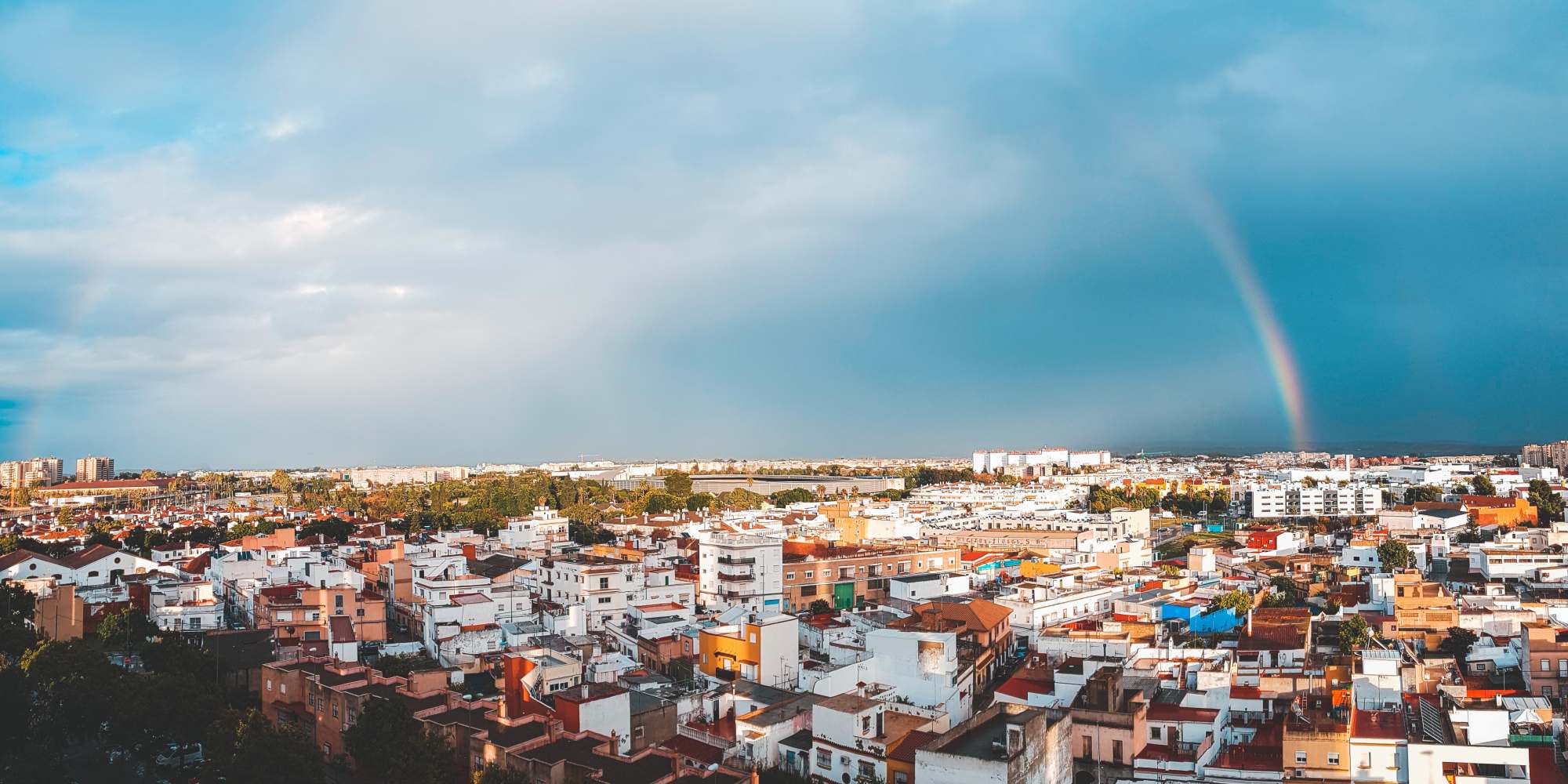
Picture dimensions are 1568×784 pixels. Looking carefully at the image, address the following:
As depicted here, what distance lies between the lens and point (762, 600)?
73.1 ft

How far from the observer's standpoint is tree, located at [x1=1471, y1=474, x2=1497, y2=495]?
1677 inches

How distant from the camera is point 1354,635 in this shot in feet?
52.3

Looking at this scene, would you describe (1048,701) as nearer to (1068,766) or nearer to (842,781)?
(1068,766)

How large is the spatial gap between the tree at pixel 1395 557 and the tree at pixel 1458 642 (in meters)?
8.62

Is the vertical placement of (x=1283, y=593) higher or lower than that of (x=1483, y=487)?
lower

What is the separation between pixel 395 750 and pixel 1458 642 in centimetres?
1534

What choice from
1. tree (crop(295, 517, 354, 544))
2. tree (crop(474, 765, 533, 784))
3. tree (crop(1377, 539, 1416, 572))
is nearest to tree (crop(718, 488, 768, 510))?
tree (crop(295, 517, 354, 544))

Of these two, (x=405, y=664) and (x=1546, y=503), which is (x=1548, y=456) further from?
(x=405, y=664)

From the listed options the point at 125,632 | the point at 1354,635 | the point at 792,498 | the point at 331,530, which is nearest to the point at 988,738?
the point at 1354,635

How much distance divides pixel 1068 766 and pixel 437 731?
6.39 meters

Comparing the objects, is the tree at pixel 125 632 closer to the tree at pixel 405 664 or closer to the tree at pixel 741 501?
the tree at pixel 405 664

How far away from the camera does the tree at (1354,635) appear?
15758mm

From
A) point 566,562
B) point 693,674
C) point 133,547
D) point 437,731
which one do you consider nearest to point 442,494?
point 133,547

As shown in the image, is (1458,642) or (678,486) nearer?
(1458,642)
